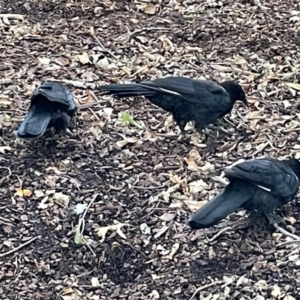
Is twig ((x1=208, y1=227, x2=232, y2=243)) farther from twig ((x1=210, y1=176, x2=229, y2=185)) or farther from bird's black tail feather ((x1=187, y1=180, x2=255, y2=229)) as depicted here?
twig ((x1=210, y1=176, x2=229, y2=185))

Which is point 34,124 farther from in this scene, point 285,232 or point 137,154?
point 285,232

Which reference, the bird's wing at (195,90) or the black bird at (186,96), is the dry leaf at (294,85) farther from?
the bird's wing at (195,90)

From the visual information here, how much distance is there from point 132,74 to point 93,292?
2.68 metres

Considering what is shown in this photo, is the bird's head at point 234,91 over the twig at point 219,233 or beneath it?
over

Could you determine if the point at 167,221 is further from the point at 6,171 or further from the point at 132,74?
the point at 132,74

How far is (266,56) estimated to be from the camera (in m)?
7.37

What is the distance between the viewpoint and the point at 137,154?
20.0 ft

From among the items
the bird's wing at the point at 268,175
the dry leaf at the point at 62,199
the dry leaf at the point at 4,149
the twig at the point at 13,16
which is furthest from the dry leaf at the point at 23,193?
the twig at the point at 13,16

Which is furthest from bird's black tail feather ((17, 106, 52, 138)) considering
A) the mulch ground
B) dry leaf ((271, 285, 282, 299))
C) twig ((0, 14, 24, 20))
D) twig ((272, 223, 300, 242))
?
twig ((0, 14, 24, 20))

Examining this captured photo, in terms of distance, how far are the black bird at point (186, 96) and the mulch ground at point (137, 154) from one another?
0.61 ft

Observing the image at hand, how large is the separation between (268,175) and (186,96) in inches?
49.0

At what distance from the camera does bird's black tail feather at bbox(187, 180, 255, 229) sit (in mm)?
4898

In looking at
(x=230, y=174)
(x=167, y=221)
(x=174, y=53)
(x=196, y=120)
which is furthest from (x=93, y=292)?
(x=174, y=53)

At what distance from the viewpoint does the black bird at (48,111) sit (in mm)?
5809
